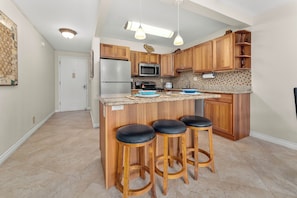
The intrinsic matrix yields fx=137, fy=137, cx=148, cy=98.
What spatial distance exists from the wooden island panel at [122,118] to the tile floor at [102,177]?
22 centimetres

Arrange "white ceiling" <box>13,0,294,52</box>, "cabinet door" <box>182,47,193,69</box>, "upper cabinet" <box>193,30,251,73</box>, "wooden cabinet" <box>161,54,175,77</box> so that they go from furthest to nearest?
1. "wooden cabinet" <box>161,54,175,77</box>
2. "cabinet door" <box>182,47,193,69</box>
3. "upper cabinet" <box>193,30,251,73</box>
4. "white ceiling" <box>13,0,294,52</box>

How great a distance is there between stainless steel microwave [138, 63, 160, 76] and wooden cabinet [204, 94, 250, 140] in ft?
6.62

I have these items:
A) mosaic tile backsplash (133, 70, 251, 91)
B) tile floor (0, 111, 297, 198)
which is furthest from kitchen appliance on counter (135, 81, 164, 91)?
tile floor (0, 111, 297, 198)

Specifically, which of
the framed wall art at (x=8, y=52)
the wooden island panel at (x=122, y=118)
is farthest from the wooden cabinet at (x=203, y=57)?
the framed wall art at (x=8, y=52)

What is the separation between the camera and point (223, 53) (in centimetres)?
296

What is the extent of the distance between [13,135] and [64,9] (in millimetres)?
2289

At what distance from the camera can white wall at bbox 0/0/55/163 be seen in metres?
1.97

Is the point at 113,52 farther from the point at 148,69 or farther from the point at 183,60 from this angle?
the point at 183,60

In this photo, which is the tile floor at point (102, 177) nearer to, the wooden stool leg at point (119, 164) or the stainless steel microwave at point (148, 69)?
the wooden stool leg at point (119, 164)

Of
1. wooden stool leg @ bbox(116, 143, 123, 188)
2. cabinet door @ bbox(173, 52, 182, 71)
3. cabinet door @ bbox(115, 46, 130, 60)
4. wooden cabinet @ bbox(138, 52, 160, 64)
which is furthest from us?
cabinet door @ bbox(173, 52, 182, 71)

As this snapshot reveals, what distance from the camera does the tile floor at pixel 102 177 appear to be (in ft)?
4.34

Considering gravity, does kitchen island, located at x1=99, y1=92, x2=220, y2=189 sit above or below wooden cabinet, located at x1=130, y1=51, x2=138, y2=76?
below

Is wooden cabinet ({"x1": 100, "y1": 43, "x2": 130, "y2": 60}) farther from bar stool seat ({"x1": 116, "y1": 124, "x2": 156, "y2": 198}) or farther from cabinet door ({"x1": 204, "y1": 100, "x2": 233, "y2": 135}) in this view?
bar stool seat ({"x1": 116, "y1": 124, "x2": 156, "y2": 198})

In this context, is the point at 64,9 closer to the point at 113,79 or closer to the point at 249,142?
the point at 113,79
